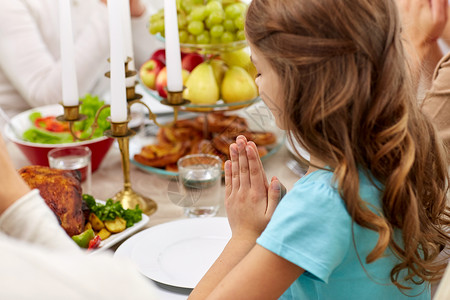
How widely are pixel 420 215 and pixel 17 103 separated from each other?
1.83 meters

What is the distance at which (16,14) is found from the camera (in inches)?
85.7

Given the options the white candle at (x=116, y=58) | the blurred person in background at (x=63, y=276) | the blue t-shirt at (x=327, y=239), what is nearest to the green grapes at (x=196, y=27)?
the white candle at (x=116, y=58)

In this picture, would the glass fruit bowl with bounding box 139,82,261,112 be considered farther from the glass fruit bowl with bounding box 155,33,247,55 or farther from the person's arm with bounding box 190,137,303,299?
the person's arm with bounding box 190,137,303,299

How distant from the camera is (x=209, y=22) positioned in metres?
1.53

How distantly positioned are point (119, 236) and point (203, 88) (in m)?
0.51

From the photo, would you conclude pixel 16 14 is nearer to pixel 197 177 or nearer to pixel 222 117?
pixel 222 117

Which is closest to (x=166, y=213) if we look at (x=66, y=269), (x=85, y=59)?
(x=66, y=269)

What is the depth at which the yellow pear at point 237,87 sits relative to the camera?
155cm

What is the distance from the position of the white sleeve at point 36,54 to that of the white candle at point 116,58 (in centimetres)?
107

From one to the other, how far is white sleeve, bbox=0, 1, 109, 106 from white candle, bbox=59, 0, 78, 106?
94 centimetres

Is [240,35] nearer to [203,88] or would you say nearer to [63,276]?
[203,88]

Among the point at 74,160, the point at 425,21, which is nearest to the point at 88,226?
the point at 74,160

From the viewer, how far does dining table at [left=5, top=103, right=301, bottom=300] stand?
1.40m

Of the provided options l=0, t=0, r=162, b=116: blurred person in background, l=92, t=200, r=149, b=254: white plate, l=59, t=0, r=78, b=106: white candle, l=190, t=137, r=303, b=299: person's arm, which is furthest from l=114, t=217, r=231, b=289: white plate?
l=0, t=0, r=162, b=116: blurred person in background
